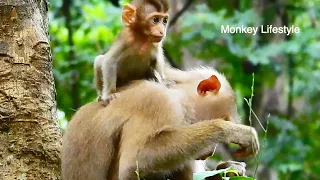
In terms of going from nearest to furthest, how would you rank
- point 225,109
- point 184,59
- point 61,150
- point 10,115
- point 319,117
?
point 10,115 → point 61,150 → point 225,109 → point 184,59 → point 319,117

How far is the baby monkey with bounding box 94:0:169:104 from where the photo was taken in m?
4.07

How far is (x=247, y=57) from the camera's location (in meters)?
7.33

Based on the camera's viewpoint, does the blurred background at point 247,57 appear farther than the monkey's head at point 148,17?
Yes

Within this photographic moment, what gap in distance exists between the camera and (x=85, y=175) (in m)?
3.63

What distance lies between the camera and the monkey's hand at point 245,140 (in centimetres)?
351

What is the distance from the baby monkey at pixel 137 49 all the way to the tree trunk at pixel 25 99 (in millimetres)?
660

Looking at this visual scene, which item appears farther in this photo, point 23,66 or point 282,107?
point 282,107

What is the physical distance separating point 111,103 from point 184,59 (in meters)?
3.97

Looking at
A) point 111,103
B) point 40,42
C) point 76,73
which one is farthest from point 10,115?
point 76,73

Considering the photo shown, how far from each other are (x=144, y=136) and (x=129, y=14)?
1023mm

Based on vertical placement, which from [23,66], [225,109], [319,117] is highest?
[23,66]

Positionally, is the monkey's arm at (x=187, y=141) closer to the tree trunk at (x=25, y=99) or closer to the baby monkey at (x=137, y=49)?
the tree trunk at (x=25, y=99)

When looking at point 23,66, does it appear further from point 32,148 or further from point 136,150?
point 136,150

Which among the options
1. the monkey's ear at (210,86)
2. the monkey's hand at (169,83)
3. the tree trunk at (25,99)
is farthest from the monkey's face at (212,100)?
the tree trunk at (25,99)
